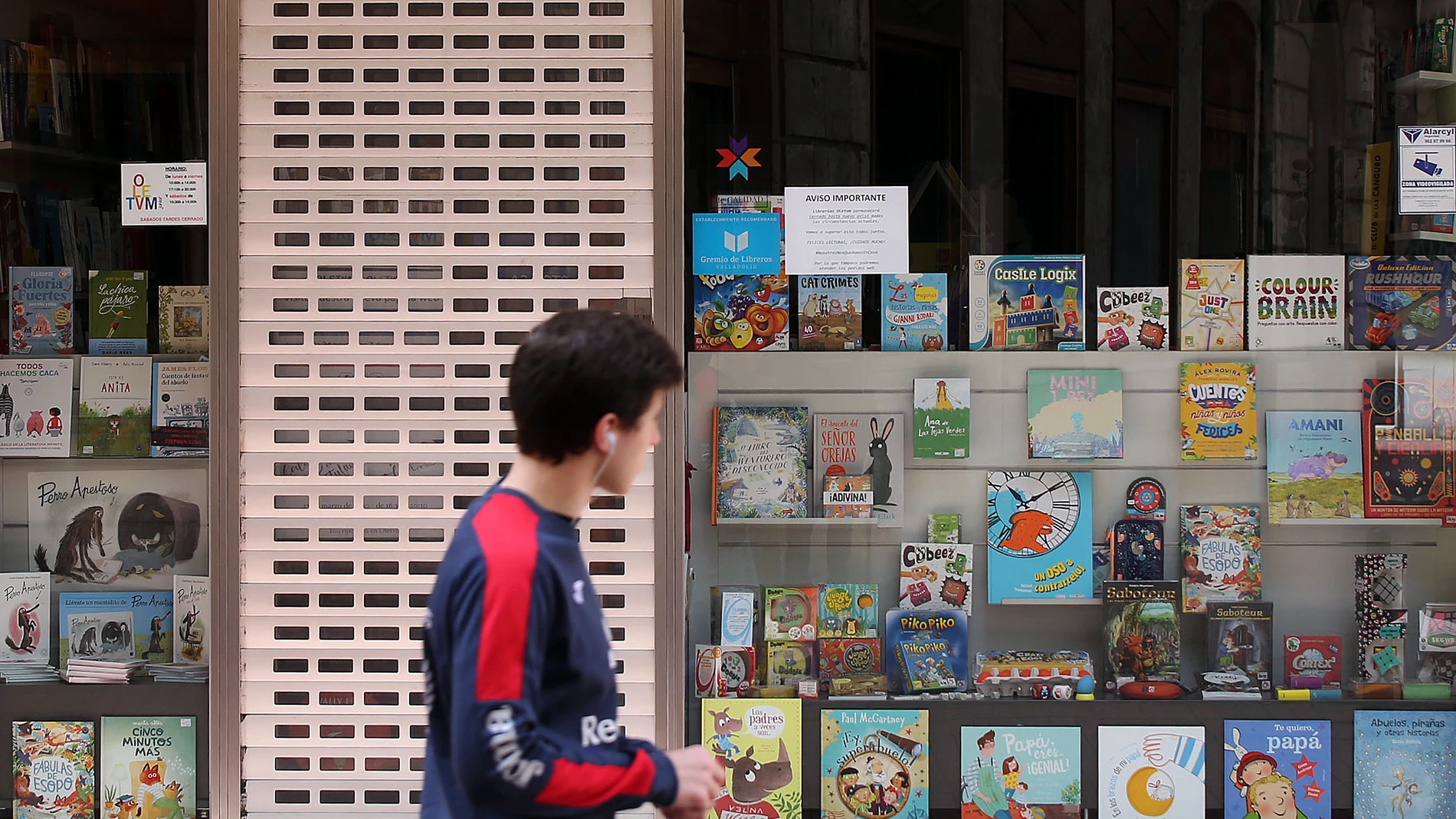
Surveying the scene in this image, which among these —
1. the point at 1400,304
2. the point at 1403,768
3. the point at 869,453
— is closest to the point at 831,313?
the point at 869,453

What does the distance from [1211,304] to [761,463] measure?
4.67ft

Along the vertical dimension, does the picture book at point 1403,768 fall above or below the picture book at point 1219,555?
below

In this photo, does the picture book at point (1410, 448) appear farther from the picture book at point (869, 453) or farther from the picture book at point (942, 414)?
the picture book at point (869, 453)

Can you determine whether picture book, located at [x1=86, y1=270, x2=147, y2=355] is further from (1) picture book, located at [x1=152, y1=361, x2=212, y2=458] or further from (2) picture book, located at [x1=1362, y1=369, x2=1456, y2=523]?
(2) picture book, located at [x1=1362, y1=369, x2=1456, y2=523]

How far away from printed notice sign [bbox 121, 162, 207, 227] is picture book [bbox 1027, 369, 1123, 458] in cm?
251

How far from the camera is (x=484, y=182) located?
3486 millimetres

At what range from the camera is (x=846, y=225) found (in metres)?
3.70

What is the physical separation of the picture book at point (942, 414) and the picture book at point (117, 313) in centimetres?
234

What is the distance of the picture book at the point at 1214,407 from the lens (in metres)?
3.78

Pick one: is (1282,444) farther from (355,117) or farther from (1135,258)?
(355,117)

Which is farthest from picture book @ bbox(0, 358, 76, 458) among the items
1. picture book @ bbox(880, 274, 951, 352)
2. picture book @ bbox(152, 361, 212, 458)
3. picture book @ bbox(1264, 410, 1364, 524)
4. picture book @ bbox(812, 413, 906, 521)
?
picture book @ bbox(1264, 410, 1364, 524)

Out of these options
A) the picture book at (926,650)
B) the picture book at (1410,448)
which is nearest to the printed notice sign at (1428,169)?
the picture book at (1410,448)

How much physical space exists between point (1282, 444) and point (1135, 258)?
719 millimetres

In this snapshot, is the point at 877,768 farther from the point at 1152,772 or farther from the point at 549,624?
the point at 549,624
